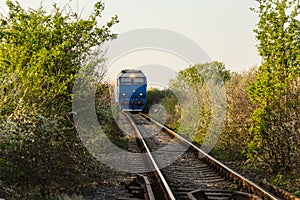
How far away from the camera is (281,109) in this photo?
1003 centimetres

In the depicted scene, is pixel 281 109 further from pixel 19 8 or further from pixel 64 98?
pixel 19 8

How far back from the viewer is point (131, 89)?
3406 cm

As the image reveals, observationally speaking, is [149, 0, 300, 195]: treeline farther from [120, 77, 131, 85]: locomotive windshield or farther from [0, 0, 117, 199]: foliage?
[120, 77, 131, 85]: locomotive windshield

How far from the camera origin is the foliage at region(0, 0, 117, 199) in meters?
7.04

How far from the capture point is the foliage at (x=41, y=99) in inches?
277

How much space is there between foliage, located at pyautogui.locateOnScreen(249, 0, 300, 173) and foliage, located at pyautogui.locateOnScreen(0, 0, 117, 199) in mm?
3931

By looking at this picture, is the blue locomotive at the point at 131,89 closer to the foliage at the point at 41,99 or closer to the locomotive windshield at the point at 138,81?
the locomotive windshield at the point at 138,81

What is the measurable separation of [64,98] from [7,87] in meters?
1.51

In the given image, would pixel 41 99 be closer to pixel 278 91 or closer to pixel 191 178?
pixel 191 178

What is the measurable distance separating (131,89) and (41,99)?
25.7 metres

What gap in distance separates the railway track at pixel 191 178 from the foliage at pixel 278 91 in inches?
47.9

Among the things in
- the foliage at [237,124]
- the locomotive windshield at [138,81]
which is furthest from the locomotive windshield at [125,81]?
the foliage at [237,124]

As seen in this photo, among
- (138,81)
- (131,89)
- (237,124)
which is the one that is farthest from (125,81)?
(237,124)

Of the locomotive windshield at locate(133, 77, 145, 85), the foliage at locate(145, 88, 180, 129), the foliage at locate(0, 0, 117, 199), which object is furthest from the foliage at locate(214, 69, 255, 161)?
the locomotive windshield at locate(133, 77, 145, 85)
